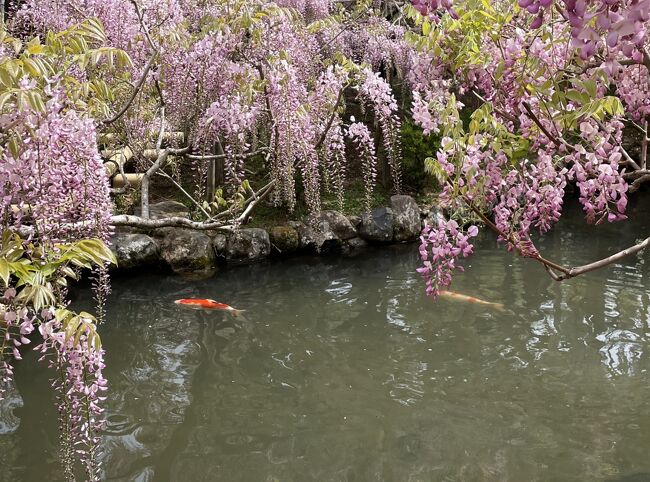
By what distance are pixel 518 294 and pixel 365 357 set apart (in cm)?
224

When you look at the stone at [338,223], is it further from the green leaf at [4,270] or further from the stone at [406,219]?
the green leaf at [4,270]

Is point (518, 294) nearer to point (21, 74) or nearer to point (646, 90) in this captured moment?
point (646, 90)

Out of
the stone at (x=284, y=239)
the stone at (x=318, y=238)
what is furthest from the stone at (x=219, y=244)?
the stone at (x=318, y=238)

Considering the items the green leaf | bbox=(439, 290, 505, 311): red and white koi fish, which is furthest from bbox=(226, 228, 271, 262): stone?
the green leaf

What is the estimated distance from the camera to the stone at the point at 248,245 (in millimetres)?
7754

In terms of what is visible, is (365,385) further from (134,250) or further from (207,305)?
(134,250)

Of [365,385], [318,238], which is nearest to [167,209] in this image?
[318,238]

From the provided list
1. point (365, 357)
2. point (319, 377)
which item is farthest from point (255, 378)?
point (365, 357)

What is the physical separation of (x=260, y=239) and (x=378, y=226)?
5.68 feet

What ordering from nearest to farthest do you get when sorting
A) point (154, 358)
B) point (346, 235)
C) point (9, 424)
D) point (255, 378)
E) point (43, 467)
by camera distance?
point (43, 467), point (9, 424), point (255, 378), point (154, 358), point (346, 235)

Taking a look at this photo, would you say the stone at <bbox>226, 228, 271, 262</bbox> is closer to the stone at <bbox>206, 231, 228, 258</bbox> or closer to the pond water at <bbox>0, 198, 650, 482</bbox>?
the stone at <bbox>206, 231, 228, 258</bbox>

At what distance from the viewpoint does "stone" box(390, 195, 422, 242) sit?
341 inches

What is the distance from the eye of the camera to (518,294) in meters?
6.41

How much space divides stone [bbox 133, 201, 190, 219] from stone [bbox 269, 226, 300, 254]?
1156 mm
